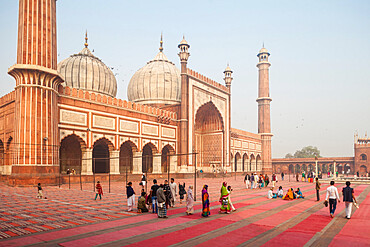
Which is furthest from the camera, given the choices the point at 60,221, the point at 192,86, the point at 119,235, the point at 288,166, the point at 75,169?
the point at 288,166

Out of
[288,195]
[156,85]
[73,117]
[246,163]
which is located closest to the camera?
[288,195]

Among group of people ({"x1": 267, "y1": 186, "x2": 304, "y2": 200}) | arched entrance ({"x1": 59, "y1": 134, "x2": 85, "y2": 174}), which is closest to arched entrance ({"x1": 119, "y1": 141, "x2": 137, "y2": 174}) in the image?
arched entrance ({"x1": 59, "y1": 134, "x2": 85, "y2": 174})

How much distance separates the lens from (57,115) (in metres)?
24.6

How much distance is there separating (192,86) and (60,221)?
2998cm

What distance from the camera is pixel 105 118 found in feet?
96.0

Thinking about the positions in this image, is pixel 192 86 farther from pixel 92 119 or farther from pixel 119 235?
pixel 119 235

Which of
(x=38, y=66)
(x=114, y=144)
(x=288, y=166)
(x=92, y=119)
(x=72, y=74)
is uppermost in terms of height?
(x=72, y=74)

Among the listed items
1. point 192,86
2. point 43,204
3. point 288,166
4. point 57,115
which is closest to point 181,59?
point 192,86

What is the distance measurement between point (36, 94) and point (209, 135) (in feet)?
92.5

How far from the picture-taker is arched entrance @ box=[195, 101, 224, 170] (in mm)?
44062

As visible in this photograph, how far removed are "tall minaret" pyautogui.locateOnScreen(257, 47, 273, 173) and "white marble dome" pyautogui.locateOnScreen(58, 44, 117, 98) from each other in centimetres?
3113

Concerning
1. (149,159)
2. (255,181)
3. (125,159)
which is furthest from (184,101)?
(255,181)

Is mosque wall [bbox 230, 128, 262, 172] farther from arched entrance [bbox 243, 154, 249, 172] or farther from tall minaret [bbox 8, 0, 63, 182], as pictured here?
tall minaret [bbox 8, 0, 63, 182]

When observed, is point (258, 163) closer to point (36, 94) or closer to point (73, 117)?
point (73, 117)
